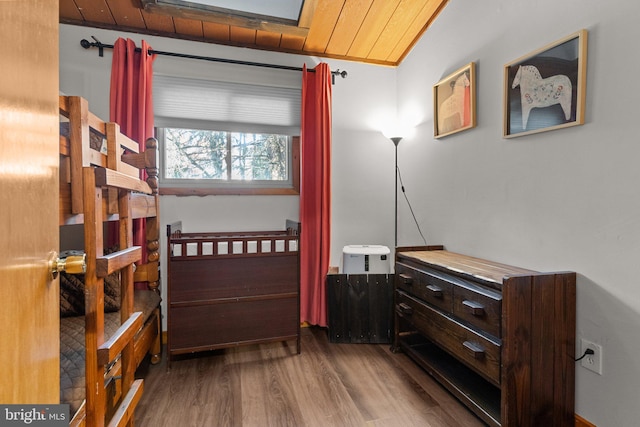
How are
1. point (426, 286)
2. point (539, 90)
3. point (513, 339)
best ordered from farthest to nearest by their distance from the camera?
point (426, 286) → point (539, 90) → point (513, 339)

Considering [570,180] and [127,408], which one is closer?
[127,408]

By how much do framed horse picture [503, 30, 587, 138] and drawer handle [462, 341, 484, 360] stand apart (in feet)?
3.61

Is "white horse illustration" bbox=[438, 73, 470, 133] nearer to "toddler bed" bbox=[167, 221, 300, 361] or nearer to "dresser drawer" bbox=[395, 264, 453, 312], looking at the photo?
"dresser drawer" bbox=[395, 264, 453, 312]

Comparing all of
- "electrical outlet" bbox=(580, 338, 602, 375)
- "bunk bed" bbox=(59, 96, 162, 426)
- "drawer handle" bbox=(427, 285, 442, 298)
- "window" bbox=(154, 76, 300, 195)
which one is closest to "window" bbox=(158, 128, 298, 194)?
"window" bbox=(154, 76, 300, 195)

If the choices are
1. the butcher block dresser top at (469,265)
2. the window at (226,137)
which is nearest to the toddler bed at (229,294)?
the window at (226,137)

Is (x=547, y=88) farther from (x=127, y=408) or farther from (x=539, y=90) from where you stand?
(x=127, y=408)

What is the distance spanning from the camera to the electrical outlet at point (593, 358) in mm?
1337

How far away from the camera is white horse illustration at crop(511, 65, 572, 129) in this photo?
1441 millimetres

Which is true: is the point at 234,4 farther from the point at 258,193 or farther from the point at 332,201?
the point at 332,201

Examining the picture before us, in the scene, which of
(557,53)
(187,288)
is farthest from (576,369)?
(187,288)

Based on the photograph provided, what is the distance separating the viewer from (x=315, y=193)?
2.61 m

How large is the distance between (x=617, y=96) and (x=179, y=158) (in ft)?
8.76

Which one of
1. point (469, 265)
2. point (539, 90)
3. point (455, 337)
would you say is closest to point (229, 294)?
point (455, 337)

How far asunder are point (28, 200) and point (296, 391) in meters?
1.70
